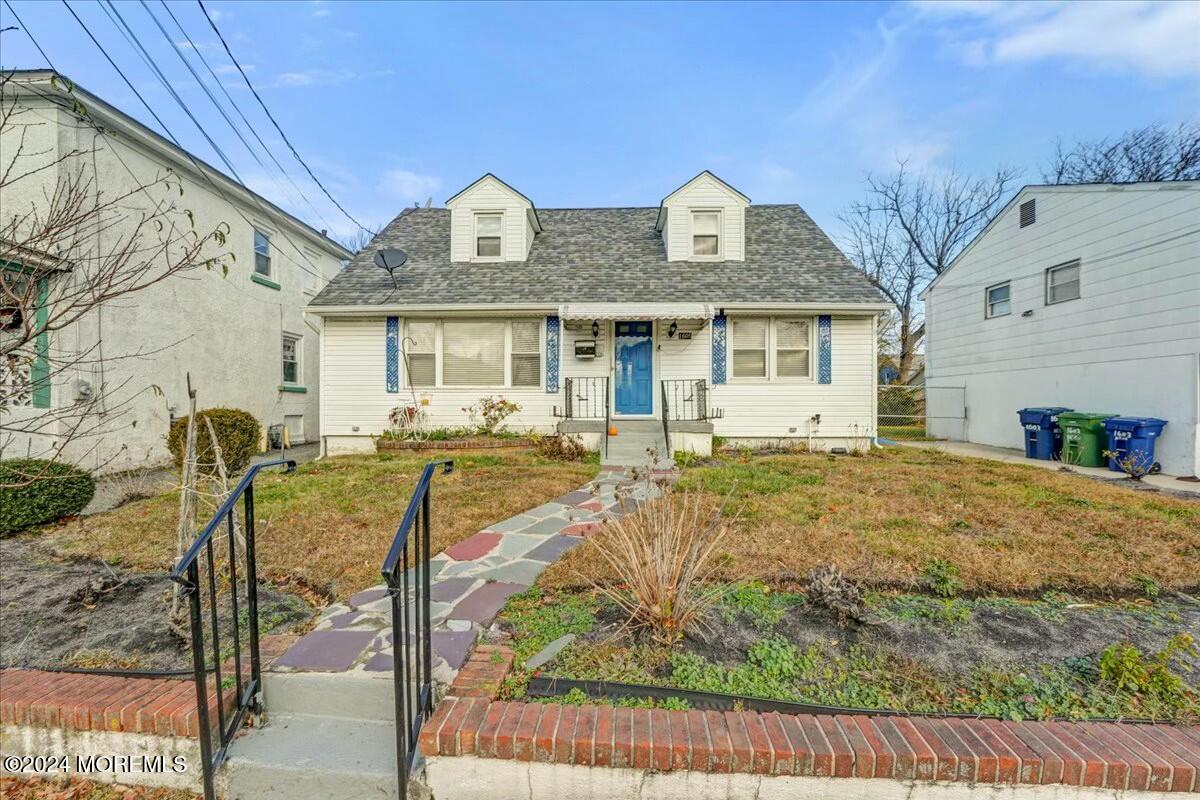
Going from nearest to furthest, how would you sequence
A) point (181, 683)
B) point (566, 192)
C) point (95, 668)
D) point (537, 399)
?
point (181, 683)
point (95, 668)
point (537, 399)
point (566, 192)

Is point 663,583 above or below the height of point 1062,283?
below

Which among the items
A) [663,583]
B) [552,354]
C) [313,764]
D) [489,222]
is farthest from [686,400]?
[313,764]

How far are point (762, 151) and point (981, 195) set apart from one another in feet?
55.2

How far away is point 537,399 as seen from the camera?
34.1ft

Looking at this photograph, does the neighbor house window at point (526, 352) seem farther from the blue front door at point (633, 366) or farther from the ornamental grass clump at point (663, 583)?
the ornamental grass clump at point (663, 583)

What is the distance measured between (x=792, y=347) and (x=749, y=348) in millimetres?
863

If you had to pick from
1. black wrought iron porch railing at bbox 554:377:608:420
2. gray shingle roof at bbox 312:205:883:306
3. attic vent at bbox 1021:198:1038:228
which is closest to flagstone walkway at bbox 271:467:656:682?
black wrought iron porch railing at bbox 554:377:608:420

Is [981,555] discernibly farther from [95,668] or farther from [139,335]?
[139,335]

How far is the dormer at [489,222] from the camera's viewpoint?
11109 mm

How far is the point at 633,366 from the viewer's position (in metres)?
10.4

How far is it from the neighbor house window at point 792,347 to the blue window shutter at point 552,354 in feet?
14.6

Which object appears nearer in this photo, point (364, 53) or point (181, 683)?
point (181, 683)

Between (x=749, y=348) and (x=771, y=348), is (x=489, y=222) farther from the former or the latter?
(x=771, y=348)

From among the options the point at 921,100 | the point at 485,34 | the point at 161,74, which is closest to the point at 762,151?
the point at 921,100
